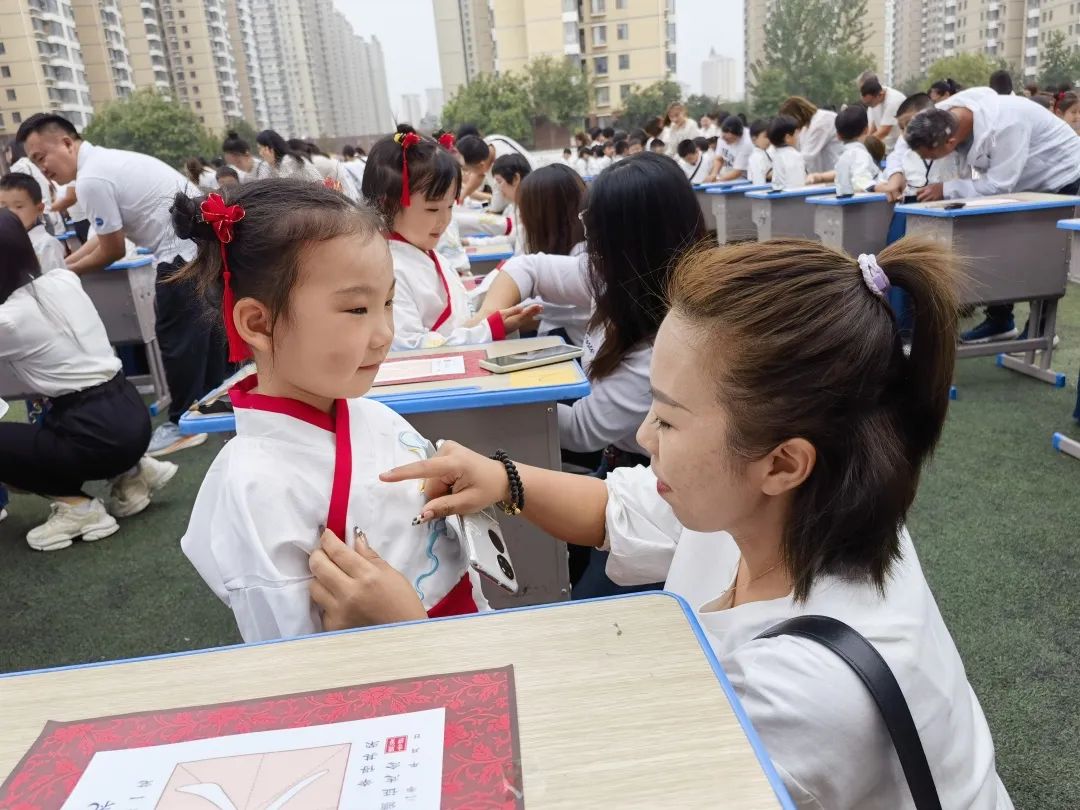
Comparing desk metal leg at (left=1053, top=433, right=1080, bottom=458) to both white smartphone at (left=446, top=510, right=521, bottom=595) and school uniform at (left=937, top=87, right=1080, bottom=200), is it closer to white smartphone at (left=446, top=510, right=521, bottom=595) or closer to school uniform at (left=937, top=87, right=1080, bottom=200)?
school uniform at (left=937, top=87, right=1080, bottom=200)

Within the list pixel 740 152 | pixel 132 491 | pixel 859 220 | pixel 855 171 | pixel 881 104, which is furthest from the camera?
pixel 740 152

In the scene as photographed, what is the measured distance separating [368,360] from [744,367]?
49cm

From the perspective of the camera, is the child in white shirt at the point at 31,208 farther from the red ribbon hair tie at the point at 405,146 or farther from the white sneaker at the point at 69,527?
the red ribbon hair tie at the point at 405,146

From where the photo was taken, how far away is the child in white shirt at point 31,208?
3887mm

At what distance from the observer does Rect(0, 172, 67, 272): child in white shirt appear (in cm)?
389

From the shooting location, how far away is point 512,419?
182 centimetres

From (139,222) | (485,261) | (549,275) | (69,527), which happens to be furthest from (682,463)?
(139,222)

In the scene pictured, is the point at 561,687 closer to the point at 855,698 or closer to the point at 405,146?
the point at 855,698

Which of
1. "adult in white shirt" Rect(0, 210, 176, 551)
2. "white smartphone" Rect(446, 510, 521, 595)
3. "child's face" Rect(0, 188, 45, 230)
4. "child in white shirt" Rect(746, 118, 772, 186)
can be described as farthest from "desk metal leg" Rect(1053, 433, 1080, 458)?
"child in white shirt" Rect(746, 118, 772, 186)

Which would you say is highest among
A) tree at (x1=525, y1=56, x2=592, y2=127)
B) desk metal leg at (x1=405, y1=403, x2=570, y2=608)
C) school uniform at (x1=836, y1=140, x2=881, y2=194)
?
tree at (x1=525, y1=56, x2=592, y2=127)

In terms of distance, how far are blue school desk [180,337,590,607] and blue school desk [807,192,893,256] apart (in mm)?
3376

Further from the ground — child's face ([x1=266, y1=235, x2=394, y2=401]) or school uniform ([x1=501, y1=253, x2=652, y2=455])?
child's face ([x1=266, y1=235, x2=394, y2=401])

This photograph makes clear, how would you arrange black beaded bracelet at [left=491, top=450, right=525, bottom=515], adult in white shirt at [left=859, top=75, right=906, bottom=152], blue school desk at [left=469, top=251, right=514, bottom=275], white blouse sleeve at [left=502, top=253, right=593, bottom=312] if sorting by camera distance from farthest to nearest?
1. adult in white shirt at [left=859, top=75, right=906, bottom=152]
2. blue school desk at [left=469, top=251, right=514, bottom=275]
3. white blouse sleeve at [left=502, top=253, right=593, bottom=312]
4. black beaded bracelet at [left=491, top=450, right=525, bottom=515]

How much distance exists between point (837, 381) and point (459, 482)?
553 millimetres
